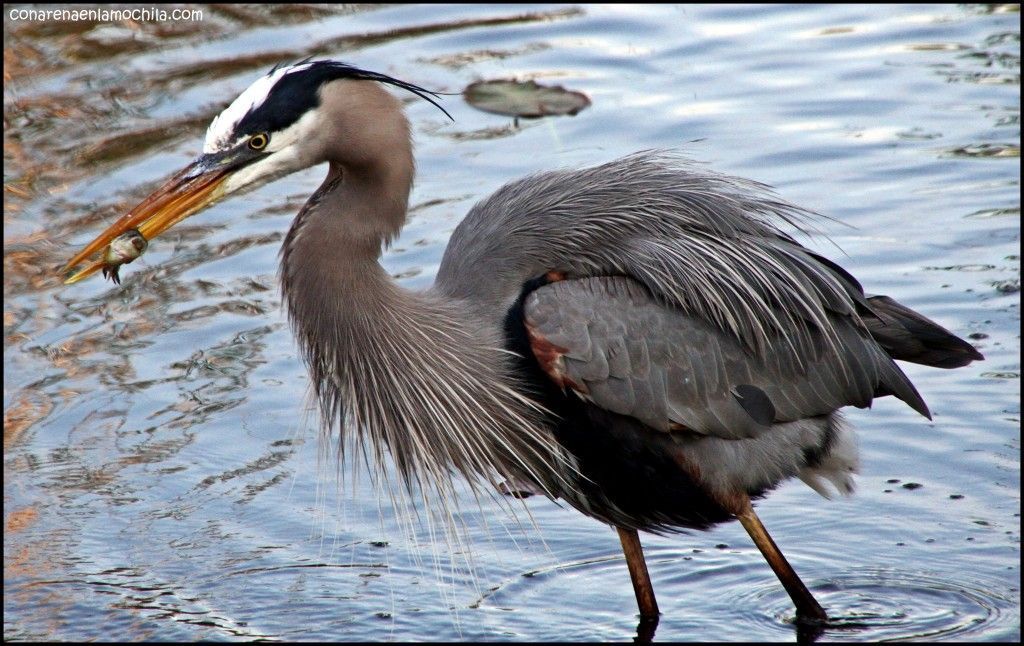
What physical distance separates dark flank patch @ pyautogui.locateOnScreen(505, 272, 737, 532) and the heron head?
35.1 inches

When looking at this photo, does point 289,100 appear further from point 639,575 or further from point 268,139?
point 639,575

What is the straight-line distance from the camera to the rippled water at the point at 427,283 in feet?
20.1

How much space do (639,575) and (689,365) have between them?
935 mm

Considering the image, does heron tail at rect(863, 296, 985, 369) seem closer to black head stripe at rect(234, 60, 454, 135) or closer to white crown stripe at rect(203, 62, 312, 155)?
black head stripe at rect(234, 60, 454, 135)

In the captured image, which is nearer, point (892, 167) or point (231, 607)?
point (231, 607)

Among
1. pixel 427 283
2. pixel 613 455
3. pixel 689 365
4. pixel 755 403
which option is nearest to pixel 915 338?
pixel 755 403

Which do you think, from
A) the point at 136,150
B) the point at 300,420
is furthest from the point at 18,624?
the point at 136,150

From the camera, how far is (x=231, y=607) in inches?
238

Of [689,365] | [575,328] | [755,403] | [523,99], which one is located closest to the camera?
[575,328]

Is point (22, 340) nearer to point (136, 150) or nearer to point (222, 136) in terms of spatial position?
point (136, 150)

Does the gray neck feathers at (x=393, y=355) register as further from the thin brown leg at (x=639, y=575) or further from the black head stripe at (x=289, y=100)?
the thin brown leg at (x=639, y=575)

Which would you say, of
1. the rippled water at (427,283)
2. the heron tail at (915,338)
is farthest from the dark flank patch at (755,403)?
the rippled water at (427,283)

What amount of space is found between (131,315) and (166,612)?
116 inches

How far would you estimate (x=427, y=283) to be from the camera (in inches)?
336
